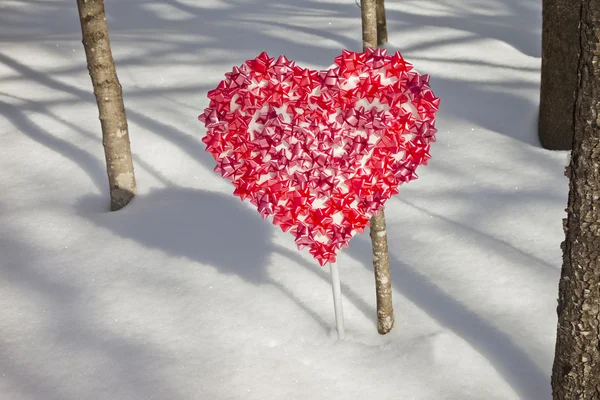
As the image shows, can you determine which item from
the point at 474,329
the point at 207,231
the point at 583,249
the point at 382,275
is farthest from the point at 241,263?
the point at 583,249

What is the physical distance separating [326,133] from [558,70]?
9.70 ft

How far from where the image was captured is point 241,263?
4.73 m

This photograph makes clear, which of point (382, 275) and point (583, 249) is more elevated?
point (583, 249)

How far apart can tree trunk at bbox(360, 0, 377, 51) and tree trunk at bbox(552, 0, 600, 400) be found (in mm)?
1182

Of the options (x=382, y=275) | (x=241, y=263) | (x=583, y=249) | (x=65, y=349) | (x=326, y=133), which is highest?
(x=326, y=133)

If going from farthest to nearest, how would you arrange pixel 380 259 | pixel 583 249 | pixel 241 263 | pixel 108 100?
pixel 108 100 → pixel 241 263 → pixel 380 259 → pixel 583 249

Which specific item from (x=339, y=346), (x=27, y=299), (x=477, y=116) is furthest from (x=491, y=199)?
(x=27, y=299)

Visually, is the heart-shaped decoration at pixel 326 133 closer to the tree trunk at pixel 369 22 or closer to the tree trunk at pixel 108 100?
the tree trunk at pixel 369 22

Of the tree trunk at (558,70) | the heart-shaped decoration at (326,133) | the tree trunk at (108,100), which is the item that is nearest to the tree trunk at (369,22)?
the heart-shaped decoration at (326,133)

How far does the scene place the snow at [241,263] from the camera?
3.84 metres

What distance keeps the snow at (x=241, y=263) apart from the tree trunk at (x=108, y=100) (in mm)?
176

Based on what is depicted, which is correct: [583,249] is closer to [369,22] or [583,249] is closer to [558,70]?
[369,22]

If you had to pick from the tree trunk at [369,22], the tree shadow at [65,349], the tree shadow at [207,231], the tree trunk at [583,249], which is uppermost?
the tree trunk at [369,22]

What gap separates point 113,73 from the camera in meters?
5.20
